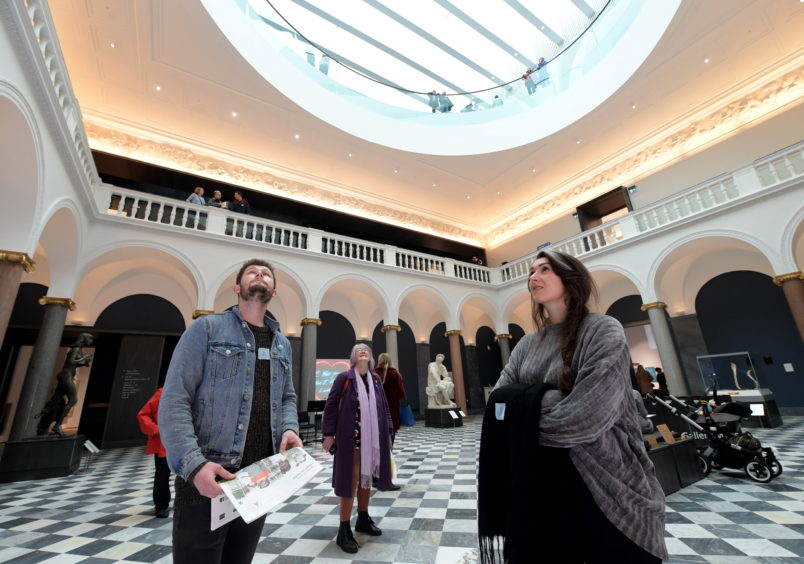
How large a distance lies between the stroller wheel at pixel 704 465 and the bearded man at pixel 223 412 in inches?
222

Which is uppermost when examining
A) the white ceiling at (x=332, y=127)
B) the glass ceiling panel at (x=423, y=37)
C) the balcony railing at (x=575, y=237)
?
the glass ceiling panel at (x=423, y=37)

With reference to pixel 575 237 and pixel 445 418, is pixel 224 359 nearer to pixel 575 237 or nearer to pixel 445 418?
pixel 445 418

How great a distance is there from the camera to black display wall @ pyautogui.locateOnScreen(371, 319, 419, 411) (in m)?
14.3

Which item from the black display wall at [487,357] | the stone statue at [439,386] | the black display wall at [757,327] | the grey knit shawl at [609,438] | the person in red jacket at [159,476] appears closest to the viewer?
the grey knit shawl at [609,438]

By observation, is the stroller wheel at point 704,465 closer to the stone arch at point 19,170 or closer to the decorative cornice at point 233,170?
the stone arch at point 19,170

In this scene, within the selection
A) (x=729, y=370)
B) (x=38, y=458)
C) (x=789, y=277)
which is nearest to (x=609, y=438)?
(x=38, y=458)

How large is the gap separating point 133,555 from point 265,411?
2.71 m

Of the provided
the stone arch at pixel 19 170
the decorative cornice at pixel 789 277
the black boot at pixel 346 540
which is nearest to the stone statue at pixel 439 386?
the black boot at pixel 346 540

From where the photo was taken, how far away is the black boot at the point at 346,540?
2871 millimetres

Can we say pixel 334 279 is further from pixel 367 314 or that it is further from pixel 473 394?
pixel 473 394

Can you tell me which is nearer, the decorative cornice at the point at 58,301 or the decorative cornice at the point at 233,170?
the decorative cornice at the point at 58,301

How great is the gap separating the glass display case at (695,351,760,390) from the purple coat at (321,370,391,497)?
448 inches

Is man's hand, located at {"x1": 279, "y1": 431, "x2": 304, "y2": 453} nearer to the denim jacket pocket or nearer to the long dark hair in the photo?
the denim jacket pocket

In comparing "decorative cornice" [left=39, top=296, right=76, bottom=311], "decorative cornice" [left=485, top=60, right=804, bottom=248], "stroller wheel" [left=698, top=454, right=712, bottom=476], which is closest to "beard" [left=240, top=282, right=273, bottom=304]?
"stroller wheel" [left=698, top=454, right=712, bottom=476]
